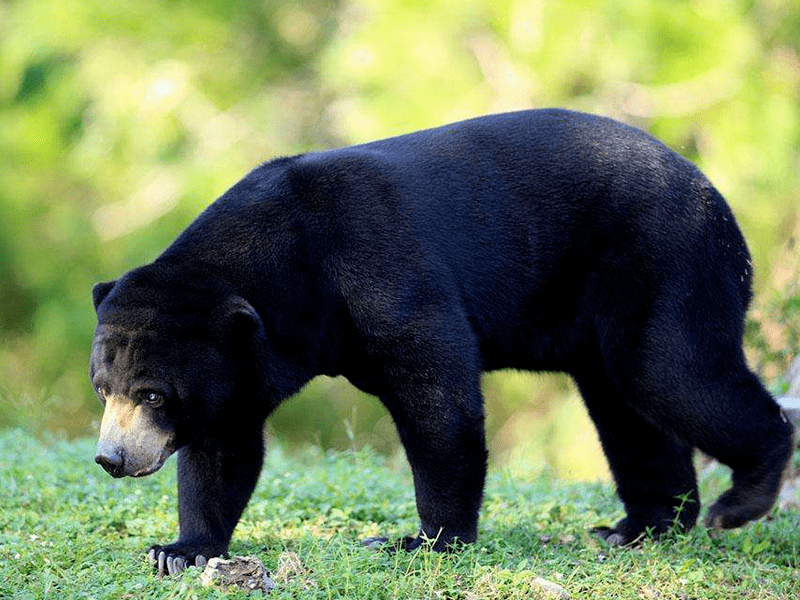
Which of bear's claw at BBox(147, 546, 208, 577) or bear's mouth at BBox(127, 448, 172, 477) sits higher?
bear's mouth at BBox(127, 448, 172, 477)

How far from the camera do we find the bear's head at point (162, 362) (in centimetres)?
412

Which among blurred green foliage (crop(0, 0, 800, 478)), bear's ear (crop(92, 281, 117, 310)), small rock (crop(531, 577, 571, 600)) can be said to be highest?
bear's ear (crop(92, 281, 117, 310))

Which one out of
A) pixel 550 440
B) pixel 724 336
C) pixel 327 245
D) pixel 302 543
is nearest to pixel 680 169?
pixel 724 336

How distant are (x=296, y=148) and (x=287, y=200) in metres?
9.92

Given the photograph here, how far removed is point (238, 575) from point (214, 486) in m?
0.75

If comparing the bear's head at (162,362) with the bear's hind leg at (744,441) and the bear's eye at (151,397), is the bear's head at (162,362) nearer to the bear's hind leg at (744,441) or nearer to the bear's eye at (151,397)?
the bear's eye at (151,397)

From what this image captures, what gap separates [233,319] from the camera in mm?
4285

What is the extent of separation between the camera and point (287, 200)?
4.56 m

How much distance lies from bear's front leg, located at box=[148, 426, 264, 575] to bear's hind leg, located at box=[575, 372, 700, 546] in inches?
54.8

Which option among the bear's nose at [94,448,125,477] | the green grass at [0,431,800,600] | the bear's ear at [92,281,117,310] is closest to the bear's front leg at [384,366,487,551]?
the green grass at [0,431,800,600]

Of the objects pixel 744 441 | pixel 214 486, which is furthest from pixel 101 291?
pixel 744 441

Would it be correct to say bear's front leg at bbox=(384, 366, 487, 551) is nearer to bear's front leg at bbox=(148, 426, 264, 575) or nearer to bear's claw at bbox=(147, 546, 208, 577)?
bear's front leg at bbox=(148, 426, 264, 575)

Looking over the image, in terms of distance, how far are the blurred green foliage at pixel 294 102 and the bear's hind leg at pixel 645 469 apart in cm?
461

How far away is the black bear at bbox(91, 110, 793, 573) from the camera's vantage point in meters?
4.29
